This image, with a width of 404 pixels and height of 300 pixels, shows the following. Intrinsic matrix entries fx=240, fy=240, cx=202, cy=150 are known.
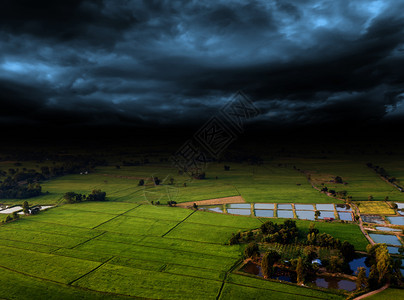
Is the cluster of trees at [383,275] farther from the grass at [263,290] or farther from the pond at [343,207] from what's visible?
the pond at [343,207]

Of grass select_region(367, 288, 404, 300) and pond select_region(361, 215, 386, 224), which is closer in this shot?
grass select_region(367, 288, 404, 300)

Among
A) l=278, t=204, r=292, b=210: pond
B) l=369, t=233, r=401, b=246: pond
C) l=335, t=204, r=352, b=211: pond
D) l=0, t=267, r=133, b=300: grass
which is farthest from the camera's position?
l=278, t=204, r=292, b=210: pond

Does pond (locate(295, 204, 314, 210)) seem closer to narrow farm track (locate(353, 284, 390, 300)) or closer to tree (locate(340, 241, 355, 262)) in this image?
tree (locate(340, 241, 355, 262))

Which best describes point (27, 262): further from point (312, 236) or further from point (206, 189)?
point (206, 189)

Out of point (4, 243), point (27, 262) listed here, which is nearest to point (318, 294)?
point (27, 262)

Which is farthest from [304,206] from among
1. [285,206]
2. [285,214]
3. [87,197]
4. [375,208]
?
[87,197]

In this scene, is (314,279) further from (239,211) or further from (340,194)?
(340,194)

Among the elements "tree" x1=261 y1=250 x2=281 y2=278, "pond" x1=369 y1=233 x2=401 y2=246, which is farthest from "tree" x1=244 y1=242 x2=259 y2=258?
"pond" x1=369 y1=233 x2=401 y2=246
